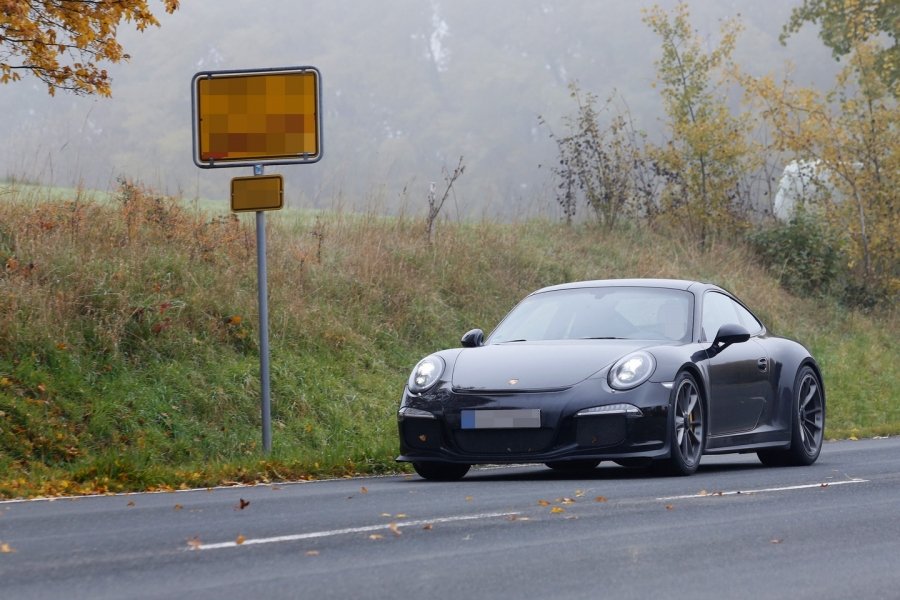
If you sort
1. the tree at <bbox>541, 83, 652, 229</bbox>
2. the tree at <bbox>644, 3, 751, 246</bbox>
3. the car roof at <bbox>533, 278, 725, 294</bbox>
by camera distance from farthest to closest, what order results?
the tree at <bbox>644, 3, 751, 246</bbox> < the tree at <bbox>541, 83, 652, 229</bbox> < the car roof at <bbox>533, 278, 725, 294</bbox>

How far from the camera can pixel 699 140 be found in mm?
30234

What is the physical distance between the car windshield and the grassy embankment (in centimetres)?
157

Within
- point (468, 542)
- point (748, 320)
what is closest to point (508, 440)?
point (468, 542)

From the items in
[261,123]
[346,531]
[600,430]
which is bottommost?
[346,531]

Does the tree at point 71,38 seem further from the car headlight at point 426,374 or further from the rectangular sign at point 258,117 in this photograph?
the car headlight at point 426,374

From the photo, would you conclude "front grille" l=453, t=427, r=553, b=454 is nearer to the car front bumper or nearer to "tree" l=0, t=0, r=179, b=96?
the car front bumper

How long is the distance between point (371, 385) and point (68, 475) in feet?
22.8

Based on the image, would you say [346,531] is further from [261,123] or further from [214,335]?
[214,335]

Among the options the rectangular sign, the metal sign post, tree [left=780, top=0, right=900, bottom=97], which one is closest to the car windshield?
the metal sign post

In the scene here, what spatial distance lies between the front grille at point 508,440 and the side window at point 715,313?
77.1 inches

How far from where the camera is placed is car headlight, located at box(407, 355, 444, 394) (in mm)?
10500

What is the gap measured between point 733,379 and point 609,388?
165 cm

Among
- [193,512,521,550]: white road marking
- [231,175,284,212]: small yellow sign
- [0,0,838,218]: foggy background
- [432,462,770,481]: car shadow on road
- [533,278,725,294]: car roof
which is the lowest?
[432,462,770,481]: car shadow on road

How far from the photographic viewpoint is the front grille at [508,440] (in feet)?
32.9
